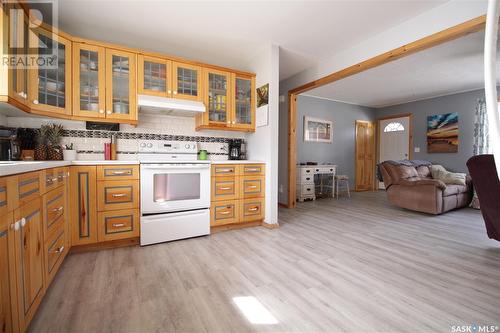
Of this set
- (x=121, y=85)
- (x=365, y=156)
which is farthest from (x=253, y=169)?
(x=365, y=156)

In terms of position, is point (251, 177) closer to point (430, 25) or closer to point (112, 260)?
point (112, 260)

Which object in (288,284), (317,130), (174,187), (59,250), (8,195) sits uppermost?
(317,130)

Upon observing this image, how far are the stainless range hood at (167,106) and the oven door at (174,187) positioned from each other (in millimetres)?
722

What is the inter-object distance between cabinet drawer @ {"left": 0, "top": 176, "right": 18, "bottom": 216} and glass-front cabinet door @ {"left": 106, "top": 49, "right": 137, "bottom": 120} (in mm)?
1787

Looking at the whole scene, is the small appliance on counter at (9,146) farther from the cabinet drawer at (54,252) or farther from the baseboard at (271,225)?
the baseboard at (271,225)

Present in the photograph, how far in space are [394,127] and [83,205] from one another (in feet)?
24.6

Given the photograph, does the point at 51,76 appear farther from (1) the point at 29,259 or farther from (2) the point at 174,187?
(1) the point at 29,259

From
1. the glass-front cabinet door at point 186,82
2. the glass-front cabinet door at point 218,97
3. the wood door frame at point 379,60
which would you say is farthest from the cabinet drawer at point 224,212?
the wood door frame at point 379,60

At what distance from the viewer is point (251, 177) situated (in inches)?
126

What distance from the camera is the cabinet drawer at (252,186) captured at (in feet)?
10.4

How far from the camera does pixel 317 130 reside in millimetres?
5988

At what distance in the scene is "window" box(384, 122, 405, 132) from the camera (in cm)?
668

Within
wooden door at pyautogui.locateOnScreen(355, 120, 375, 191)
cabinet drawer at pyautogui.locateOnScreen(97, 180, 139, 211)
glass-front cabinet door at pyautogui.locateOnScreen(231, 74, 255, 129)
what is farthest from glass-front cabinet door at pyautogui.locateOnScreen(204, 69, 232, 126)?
wooden door at pyautogui.locateOnScreen(355, 120, 375, 191)

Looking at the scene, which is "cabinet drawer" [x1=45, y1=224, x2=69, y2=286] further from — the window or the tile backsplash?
the window
